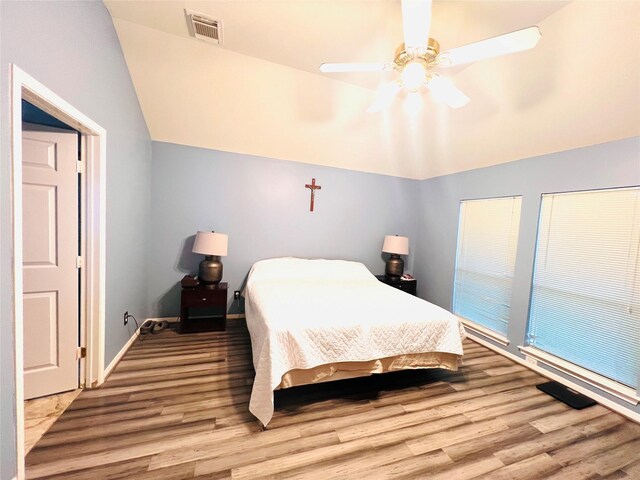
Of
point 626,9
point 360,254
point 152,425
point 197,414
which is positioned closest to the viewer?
point 626,9

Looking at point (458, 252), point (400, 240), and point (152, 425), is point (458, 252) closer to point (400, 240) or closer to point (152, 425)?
point (400, 240)

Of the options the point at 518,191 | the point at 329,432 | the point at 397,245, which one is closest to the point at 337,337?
the point at 329,432

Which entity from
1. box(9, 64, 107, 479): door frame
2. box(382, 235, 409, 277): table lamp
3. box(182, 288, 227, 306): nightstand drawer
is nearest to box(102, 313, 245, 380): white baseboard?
box(9, 64, 107, 479): door frame

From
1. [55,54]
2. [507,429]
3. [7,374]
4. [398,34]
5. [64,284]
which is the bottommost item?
[507,429]

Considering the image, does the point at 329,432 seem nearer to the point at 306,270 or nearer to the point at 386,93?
the point at 306,270

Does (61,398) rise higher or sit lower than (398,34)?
lower

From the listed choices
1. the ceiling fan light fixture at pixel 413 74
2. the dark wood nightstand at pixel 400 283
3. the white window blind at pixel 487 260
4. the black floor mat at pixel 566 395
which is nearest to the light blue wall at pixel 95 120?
the ceiling fan light fixture at pixel 413 74

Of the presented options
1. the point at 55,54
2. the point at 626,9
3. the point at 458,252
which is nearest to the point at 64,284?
the point at 55,54

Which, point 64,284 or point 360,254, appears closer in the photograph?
point 64,284

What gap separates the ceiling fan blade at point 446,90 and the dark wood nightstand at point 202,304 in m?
2.81

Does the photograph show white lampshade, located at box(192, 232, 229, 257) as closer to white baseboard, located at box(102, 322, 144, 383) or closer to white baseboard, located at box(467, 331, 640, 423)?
white baseboard, located at box(102, 322, 144, 383)

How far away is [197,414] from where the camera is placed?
172 centimetres

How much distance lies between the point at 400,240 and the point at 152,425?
3.44 metres

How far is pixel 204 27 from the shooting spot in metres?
1.96
